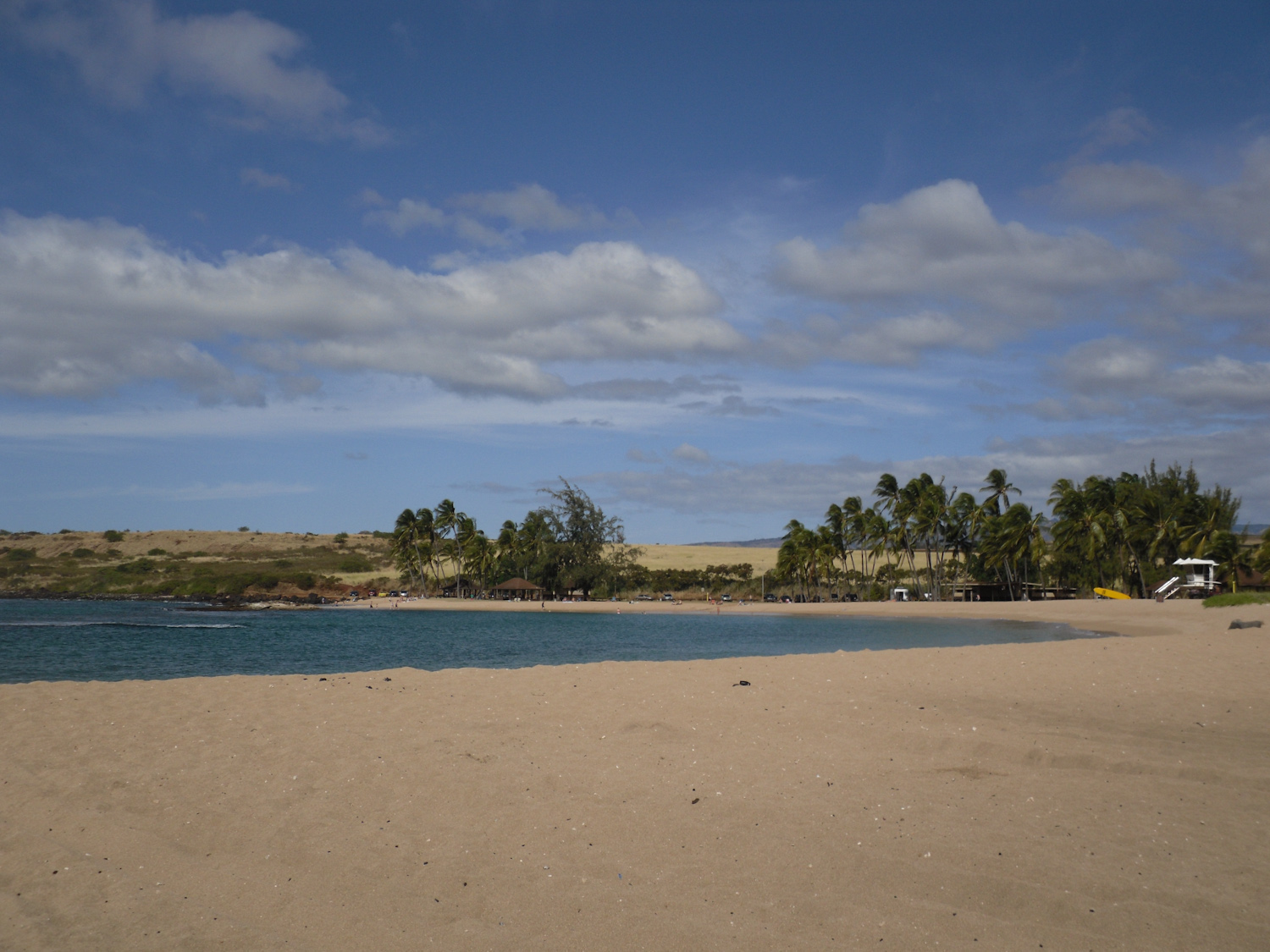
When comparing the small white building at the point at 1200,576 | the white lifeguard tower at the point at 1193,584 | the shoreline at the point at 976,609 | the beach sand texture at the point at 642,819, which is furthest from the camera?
the white lifeguard tower at the point at 1193,584

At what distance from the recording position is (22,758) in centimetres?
910

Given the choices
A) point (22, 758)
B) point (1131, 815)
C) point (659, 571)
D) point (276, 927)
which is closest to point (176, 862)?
point (276, 927)

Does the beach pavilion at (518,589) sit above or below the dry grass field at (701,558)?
below

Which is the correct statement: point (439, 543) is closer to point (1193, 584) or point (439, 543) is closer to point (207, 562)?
point (207, 562)

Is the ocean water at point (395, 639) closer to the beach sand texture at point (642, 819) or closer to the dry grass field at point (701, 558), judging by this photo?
the beach sand texture at point (642, 819)

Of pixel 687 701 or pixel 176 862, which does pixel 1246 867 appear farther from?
pixel 176 862

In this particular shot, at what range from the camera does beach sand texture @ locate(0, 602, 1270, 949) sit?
Result: 17.3 ft

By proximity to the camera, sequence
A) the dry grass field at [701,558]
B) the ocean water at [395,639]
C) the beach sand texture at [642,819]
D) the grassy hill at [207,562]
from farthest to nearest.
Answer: the dry grass field at [701,558] < the grassy hill at [207,562] < the ocean water at [395,639] < the beach sand texture at [642,819]

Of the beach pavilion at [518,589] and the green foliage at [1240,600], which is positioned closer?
the green foliage at [1240,600]

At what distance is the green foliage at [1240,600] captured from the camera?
115ft

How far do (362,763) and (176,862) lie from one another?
262 cm

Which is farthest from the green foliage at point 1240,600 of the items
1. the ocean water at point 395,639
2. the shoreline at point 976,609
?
the ocean water at point 395,639

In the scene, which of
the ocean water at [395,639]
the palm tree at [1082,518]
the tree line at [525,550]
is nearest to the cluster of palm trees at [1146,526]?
the palm tree at [1082,518]

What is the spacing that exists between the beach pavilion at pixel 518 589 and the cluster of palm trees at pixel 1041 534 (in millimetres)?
30216
